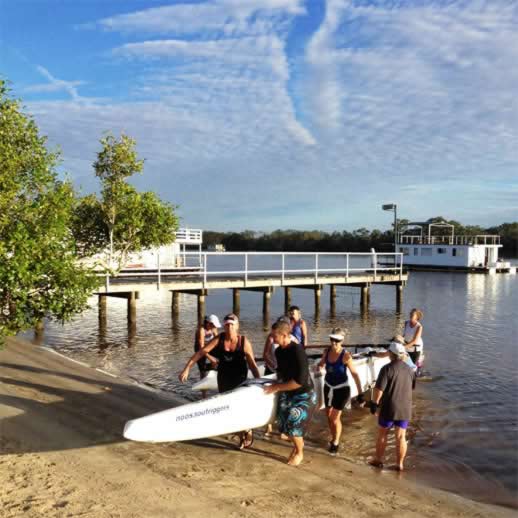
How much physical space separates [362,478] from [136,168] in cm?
1608

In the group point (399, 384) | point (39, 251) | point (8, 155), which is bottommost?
point (399, 384)

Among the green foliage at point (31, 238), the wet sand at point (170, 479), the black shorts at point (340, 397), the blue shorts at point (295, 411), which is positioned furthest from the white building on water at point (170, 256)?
the blue shorts at point (295, 411)

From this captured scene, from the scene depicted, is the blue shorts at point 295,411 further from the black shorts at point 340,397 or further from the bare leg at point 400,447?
the bare leg at point 400,447

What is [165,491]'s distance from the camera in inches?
206

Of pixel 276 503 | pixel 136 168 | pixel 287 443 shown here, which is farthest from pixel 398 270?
pixel 276 503

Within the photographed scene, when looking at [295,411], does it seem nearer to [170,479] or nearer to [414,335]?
[170,479]

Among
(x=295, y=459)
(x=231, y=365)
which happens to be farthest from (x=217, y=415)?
(x=295, y=459)

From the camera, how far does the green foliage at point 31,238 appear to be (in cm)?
597

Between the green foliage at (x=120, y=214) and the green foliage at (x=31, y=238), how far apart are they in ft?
39.2

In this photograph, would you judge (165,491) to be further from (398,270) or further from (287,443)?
(398,270)

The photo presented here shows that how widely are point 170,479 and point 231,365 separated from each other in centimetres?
160

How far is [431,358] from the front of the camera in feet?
50.1

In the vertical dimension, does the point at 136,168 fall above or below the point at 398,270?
above

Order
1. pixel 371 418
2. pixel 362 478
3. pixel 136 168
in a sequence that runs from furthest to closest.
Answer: pixel 136 168 < pixel 371 418 < pixel 362 478
